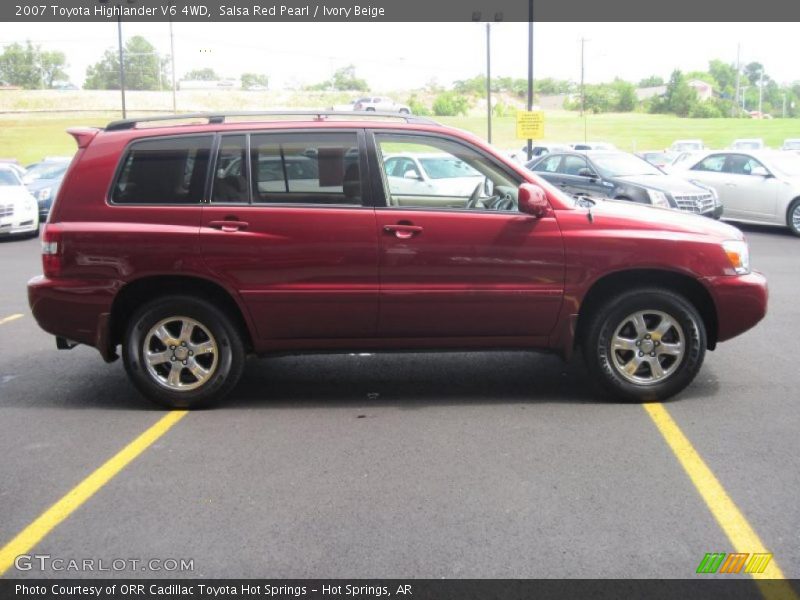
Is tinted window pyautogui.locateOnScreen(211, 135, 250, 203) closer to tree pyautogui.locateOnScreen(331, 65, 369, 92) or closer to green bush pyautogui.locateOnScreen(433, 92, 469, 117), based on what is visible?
green bush pyautogui.locateOnScreen(433, 92, 469, 117)

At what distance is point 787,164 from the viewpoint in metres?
16.3

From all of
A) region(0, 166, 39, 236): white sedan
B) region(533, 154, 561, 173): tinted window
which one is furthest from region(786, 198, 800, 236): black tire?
region(0, 166, 39, 236): white sedan

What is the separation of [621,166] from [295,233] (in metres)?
12.8

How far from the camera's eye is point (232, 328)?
219 inches

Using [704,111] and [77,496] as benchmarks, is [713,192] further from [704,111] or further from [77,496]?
[704,111]

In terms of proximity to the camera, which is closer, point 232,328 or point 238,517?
point 238,517

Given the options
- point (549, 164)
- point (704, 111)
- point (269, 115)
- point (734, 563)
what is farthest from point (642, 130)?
point (734, 563)

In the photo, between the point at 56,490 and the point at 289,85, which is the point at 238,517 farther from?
the point at 289,85

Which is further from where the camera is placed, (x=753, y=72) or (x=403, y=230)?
(x=753, y=72)

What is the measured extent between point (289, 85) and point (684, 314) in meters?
81.8
